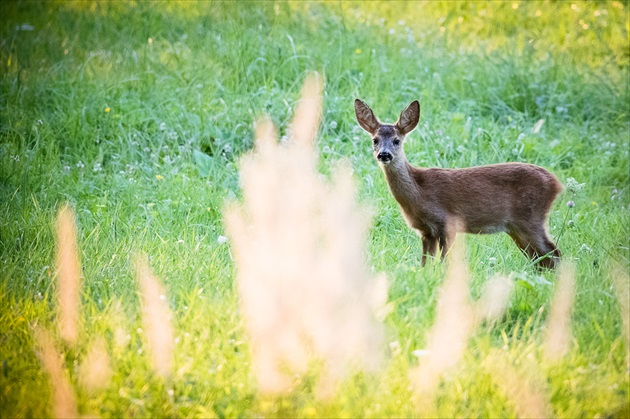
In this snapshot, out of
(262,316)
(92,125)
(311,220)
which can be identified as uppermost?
(262,316)

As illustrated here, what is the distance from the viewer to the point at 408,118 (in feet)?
17.8

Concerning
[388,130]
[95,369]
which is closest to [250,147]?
[388,130]

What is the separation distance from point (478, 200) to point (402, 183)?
481 mm

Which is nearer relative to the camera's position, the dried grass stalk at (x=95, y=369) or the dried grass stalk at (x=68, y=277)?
the dried grass stalk at (x=95, y=369)

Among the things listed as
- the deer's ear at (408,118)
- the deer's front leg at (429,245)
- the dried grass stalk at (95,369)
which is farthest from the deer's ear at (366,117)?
the dried grass stalk at (95,369)

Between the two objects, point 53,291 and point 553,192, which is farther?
point 553,192

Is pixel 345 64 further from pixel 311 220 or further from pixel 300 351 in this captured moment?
pixel 300 351

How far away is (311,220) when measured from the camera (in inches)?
207

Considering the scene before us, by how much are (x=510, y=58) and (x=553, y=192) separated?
11.0 feet

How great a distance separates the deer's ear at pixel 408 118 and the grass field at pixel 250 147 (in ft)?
2.26

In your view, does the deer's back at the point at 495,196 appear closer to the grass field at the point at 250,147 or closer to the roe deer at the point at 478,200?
the roe deer at the point at 478,200

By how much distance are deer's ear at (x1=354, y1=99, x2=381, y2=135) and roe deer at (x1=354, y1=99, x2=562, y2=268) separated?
22cm

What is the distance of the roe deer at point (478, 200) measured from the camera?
5223 millimetres

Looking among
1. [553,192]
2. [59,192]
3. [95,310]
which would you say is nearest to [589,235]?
[553,192]
